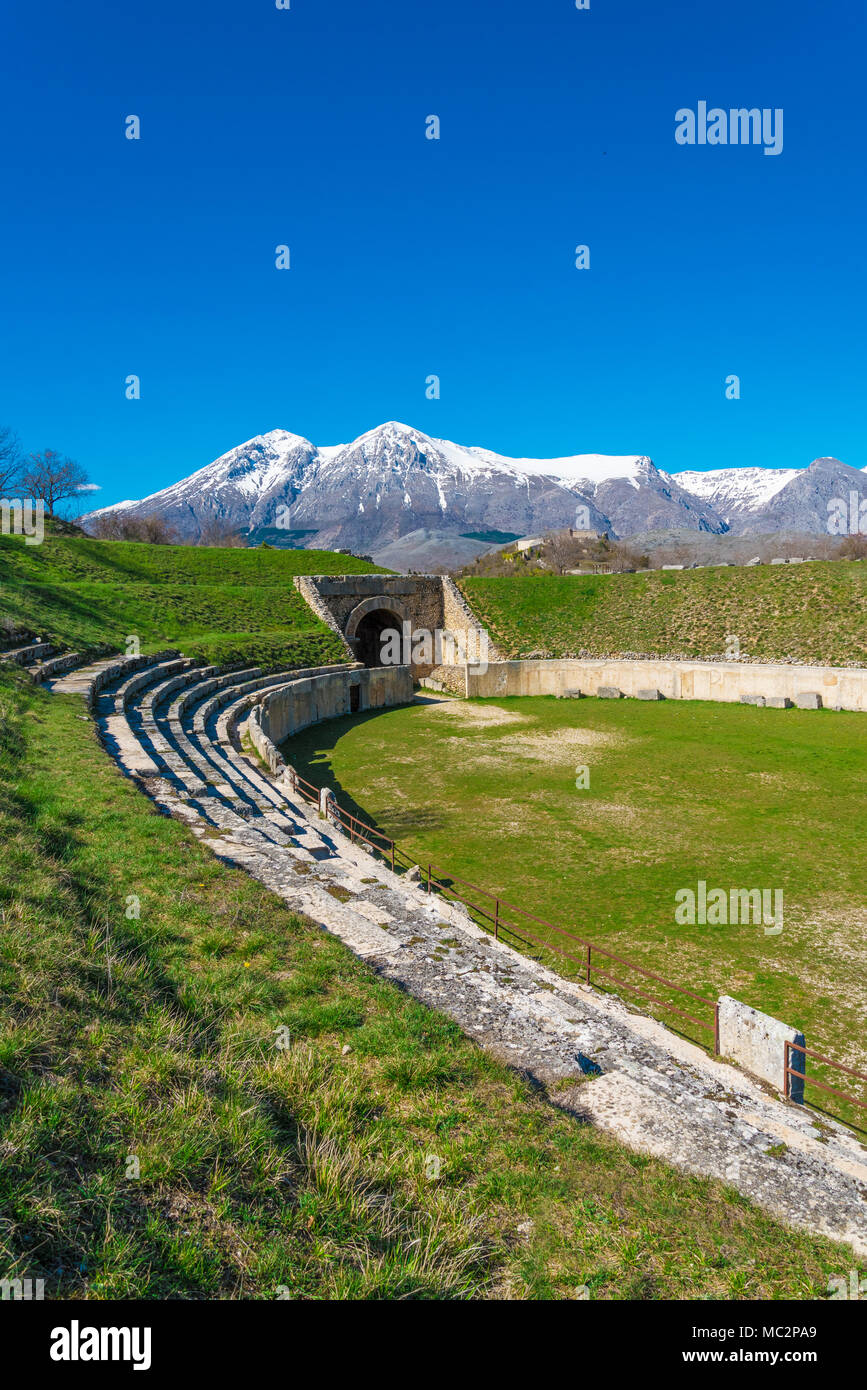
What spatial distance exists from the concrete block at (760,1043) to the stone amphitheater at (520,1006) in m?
0.13

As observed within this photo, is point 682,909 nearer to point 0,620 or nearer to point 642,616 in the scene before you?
point 0,620

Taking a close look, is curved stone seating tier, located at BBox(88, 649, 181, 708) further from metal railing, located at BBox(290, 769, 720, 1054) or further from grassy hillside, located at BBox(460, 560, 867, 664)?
grassy hillside, located at BBox(460, 560, 867, 664)

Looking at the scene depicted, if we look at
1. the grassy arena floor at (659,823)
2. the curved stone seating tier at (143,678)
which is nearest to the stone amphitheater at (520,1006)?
the curved stone seating tier at (143,678)

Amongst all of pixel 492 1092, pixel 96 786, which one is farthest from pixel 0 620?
pixel 492 1092

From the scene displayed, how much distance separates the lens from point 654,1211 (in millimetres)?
4262

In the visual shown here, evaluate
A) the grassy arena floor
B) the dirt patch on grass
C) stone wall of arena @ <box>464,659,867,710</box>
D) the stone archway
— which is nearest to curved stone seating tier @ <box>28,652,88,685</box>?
the grassy arena floor

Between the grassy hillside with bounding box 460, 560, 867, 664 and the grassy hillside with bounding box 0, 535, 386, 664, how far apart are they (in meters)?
12.9

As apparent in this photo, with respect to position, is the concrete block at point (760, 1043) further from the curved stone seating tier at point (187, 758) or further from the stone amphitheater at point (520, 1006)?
the curved stone seating tier at point (187, 758)

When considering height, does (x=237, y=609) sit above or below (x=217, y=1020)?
above

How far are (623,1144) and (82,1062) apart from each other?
12.4ft

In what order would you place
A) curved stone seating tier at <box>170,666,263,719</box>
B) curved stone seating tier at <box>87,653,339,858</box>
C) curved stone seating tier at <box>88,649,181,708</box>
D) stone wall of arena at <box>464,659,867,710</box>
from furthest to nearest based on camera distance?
stone wall of arena at <box>464,659,867,710</box> → curved stone seating tier at <box>170,666,263,719</box> → curved stone seating tier at <box>88,649,181,708</box> → curved stone seating tier at <box>87,653,339,858</box>

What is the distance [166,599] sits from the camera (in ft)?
120

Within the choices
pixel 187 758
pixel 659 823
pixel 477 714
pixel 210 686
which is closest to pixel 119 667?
pixel 210 686

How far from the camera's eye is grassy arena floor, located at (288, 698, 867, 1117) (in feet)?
34.9
